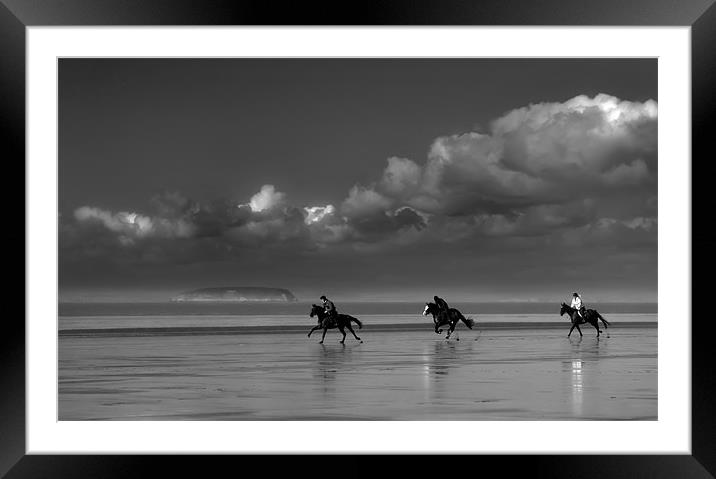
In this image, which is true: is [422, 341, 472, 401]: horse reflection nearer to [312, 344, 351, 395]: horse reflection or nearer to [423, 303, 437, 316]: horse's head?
[423, 303, 437, 316]: horse's head

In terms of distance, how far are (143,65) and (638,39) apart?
77.9 meters

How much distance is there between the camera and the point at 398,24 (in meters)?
7.87

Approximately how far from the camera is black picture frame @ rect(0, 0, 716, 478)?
25.8 ft

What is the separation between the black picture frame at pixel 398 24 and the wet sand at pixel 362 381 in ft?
9.99

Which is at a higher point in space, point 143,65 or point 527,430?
point 143,65

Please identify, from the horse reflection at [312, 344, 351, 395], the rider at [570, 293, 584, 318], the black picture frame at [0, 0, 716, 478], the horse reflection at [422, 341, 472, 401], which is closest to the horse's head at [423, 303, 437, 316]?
the horse reflection at [422, 341, 472, 401]

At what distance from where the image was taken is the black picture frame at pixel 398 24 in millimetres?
7855

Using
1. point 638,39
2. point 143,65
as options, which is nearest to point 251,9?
point 638,39

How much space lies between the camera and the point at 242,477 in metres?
7.98

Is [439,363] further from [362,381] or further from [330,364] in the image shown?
[362,381]

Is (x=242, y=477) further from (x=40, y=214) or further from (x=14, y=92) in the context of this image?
(x=14, y=92)

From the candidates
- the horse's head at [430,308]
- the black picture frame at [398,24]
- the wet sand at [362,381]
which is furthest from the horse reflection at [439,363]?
the black picture frame at [398,24]

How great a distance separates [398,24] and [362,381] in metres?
8.36

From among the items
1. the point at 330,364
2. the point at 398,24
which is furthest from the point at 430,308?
the point at 398,24
